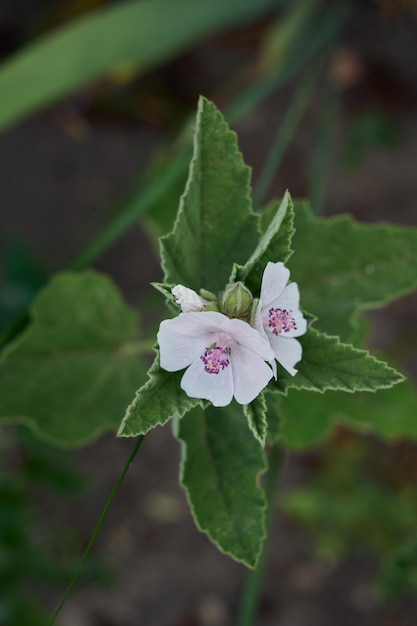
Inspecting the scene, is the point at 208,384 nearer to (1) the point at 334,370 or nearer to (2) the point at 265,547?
(1) the point at 334,370

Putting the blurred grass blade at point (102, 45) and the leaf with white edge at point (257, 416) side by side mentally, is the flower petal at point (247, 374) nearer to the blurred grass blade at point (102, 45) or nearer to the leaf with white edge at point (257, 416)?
the leaf with white edge at point (257, 416)

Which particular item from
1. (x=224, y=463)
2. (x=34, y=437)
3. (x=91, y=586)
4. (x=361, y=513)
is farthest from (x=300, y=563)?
(x=224, y=463)

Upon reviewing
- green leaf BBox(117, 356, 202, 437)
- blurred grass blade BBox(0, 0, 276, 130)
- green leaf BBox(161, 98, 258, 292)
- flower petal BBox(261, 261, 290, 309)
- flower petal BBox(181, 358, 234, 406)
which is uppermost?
blurred grass blade BBox(0, 0, 276, 130)

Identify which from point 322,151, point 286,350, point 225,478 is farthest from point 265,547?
point 322,151

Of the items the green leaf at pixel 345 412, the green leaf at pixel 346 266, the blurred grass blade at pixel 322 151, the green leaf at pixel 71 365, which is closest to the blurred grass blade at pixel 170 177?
the green leaf at pixel 71 365

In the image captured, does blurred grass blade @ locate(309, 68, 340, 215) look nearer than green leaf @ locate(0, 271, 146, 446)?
No

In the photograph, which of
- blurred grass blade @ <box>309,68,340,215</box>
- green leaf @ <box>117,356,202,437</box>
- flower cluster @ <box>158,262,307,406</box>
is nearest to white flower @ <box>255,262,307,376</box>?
flower cluster @ <box>158,262,307,406</box>

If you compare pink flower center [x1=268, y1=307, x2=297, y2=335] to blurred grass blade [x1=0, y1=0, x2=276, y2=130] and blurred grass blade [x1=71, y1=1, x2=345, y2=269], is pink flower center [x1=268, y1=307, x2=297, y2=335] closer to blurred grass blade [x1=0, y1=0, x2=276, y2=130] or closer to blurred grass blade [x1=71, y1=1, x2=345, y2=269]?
blurred grass blade [x1=71, y1=1, x2=345, y2=269]
